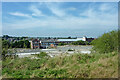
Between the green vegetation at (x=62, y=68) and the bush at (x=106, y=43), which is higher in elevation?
the bush at (x=106, y=43)

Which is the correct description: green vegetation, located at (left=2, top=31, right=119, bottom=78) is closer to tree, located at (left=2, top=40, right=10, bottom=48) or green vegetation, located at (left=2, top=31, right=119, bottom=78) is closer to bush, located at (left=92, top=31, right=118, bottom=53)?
tree, located at (left=2, top=40, right=10, bottom=48)

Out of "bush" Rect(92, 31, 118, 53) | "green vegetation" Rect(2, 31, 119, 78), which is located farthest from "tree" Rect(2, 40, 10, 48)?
"bush" Rect(92, 31, 118, 53)

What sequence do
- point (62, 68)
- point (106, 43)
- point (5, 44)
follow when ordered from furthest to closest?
point (106, 43)
point (5, 44)
point (62, 68)

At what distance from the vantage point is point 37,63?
4.44 meters

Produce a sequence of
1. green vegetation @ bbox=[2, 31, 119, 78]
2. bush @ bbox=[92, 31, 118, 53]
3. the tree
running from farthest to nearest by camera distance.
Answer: bush @ bbox=[92, 31, 118, 53] → the tree → green vegetation @ bbox=[2, 31, 119, 78]

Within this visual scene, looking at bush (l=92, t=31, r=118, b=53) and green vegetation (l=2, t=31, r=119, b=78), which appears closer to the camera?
green vegetation (l=2, t=31, r=119, b=78)

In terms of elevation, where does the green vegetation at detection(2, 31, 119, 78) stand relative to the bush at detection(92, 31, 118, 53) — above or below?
below

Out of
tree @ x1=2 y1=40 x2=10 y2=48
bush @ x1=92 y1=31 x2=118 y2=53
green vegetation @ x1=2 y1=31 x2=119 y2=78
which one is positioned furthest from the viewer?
bush @ x1=92 y1=31 x2=118 y2=53

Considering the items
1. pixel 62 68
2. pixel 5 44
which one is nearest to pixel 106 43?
pixel 62 68

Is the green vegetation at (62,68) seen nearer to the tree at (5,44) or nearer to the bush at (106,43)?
the tree at (5,44)

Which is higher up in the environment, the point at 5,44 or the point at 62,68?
the point at 5,44

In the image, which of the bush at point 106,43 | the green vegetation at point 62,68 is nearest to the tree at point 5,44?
the green vegetation at point 62,68

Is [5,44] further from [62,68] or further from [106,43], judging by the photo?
[106,43]

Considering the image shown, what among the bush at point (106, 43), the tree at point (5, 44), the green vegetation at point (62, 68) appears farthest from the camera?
the bush at point (106, 43)
